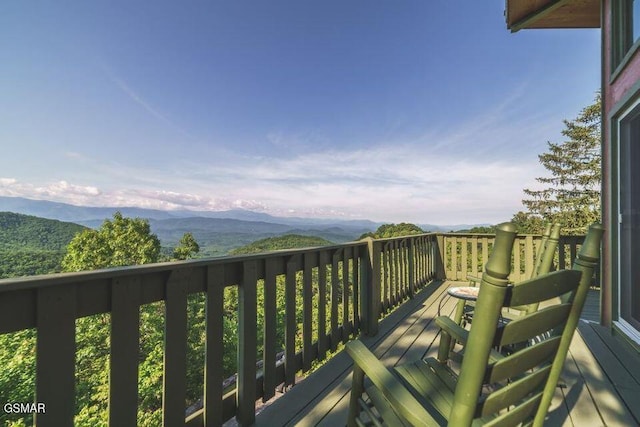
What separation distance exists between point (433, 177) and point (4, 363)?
2579 cm

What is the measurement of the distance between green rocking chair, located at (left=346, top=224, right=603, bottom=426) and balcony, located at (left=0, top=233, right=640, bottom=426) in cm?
75

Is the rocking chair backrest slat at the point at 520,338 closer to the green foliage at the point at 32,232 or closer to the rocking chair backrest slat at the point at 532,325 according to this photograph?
the rocking chair backrest slat at the point at 532,325

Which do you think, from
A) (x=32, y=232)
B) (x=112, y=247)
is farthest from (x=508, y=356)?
(x=32, y=232)

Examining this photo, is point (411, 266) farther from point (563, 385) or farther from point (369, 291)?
point (563, 385)

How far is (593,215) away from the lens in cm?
1725

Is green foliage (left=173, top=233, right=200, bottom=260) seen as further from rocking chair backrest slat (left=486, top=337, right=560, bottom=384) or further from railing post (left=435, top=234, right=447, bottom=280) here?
rocking chair backrest slat (left=486, top=337, right=560, bottom=384)

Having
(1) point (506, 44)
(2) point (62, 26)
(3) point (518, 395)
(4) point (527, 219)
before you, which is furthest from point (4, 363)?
(4) point (527, 219)

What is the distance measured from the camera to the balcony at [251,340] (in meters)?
0.96

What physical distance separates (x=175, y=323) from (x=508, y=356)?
4.15 ft

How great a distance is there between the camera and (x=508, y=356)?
2.52 feet

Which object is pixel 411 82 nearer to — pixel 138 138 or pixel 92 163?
pixel 138 138

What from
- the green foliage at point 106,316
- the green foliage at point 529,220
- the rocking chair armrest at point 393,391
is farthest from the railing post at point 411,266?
the green foliage at point 529,220

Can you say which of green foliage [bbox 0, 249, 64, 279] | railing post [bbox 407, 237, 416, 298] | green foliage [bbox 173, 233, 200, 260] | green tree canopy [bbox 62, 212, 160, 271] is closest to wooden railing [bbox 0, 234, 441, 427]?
railing post [bbox 407, 237, 416, 298]

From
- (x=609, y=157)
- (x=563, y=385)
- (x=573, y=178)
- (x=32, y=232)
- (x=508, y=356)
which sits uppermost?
(x=573, y=178)
